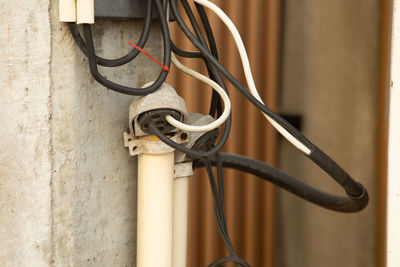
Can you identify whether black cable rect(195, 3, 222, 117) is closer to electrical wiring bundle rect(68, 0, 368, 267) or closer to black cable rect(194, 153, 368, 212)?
electrical wiring bundle rect(68, 0, 368, 267)

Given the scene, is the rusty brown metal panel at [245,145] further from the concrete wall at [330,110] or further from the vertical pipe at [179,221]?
the vertical pipe at [179,221]

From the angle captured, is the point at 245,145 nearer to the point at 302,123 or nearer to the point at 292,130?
the point at 302,123

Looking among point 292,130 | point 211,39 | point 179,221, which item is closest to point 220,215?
point 179,221

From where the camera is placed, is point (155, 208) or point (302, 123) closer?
point (155, 208)

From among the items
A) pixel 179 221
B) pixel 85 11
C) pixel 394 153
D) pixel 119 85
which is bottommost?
pixel 179 221

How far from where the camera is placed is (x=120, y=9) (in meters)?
0.98

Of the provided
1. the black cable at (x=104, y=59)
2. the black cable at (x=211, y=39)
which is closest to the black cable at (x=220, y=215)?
the black cable at (x=211, y=39)

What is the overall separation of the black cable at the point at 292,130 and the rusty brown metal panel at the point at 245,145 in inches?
47.9

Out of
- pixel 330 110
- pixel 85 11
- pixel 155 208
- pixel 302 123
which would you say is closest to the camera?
pixel 85 11

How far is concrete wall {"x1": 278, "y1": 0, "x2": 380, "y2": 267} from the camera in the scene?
7.94 ft

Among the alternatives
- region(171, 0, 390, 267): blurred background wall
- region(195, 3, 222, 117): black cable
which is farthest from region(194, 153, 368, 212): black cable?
region(171, 0, 390, 267): blurred background wall

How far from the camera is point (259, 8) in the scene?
254 centimetres

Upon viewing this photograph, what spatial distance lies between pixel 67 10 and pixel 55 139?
0.19 meters

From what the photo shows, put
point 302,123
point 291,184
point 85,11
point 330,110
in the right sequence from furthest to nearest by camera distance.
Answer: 1. point 302,123
2. point 330,110
3. point 291,184
4. point 85,11
